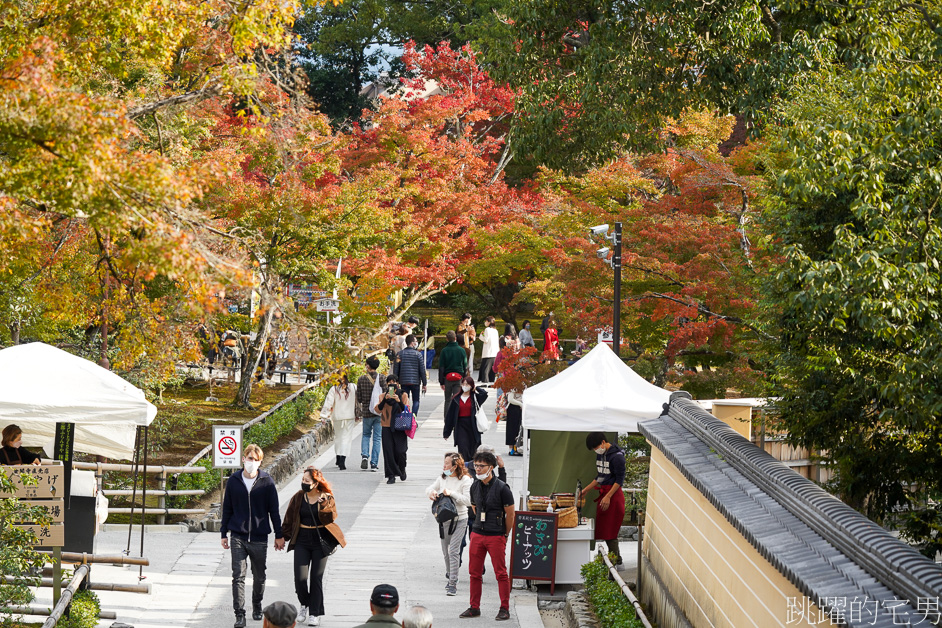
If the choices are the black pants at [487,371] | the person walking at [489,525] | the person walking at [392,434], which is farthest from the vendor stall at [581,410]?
the black pants at [487,371]

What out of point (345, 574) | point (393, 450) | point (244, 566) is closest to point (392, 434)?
point (393, 450)

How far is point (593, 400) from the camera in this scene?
11898 mm

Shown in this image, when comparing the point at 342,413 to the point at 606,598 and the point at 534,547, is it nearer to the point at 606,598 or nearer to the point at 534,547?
the point at 534,547

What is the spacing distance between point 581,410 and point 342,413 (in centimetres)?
583

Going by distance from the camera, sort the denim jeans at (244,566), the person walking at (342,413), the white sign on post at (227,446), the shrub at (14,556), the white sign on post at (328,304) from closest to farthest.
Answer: the shrub at (14,556), the denim jeans at (244,566), the white sign on post at (227,446), the person walking at (342,413), the white sign on post at (328,304)

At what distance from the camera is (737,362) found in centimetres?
1558

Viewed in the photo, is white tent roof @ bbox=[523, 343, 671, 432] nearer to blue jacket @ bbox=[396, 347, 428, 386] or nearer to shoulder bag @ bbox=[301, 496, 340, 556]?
shoulder bag @ bbox=[301, 496, 340, 556]

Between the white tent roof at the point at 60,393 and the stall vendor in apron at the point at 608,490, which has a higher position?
the white tent roof at the point at 60,393

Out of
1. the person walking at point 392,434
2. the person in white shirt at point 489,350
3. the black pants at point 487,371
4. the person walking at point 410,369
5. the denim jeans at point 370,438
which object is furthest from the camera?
the black pants at point 487,371

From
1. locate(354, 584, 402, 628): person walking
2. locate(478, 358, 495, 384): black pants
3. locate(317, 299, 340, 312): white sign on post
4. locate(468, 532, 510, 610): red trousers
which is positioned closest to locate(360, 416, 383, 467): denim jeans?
Answer: locate(317, 299, 340, 312): white sign on post

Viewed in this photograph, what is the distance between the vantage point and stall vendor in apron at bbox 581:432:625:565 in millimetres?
11156

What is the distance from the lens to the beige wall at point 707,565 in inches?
233

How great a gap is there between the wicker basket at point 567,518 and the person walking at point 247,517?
3.16m

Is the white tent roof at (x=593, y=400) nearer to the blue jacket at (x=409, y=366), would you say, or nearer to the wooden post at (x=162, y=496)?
the wooden post at (x=162, y=496)
